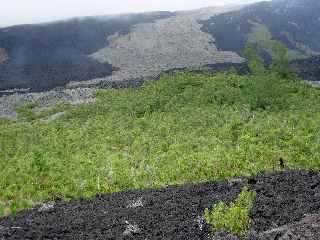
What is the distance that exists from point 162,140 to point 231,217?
28395 millimetres

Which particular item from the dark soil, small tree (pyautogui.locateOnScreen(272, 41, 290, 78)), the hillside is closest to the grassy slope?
the hillside

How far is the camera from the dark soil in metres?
18.0

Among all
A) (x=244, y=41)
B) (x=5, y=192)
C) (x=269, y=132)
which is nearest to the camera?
(x=5, y=192)

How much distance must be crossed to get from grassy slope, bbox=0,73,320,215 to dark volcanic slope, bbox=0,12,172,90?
114 ft

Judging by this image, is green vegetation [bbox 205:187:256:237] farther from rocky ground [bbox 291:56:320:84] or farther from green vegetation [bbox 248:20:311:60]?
green vegetation [bbox 248:20:311:60]

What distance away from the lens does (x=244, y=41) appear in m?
135

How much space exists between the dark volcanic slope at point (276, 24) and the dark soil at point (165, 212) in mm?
105409

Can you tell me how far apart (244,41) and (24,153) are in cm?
9558

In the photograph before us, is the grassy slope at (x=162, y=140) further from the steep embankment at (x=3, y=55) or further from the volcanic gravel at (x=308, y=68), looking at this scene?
the steep embankment at (x=3, y=55)

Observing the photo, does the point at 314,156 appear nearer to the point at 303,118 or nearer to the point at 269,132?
the point at 269,132

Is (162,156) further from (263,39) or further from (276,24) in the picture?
(276,24)

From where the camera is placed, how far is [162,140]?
150 ft

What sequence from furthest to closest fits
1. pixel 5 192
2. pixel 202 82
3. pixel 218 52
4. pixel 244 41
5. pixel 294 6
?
pixel 294 6 → pixel 244 41 → pixel 218 52 → pixel 202 82 → pixel 5 192

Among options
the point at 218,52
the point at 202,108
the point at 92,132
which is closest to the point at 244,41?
the point at 218,52
